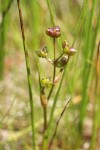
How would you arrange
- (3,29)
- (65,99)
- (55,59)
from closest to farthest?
(55,59) < (3,29) < (65,99)

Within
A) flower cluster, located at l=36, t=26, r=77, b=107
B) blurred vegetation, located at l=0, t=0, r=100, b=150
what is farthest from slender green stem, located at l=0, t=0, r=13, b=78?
flower cluster, located at l=36, t=26, r=77, b=107

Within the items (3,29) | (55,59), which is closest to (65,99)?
(3,29)

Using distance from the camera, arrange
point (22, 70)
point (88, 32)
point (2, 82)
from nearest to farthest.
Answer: point (88, 32) < point (2, 82) < point (22, 70)

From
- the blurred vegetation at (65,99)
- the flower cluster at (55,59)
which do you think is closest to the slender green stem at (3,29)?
the blurred vegetation at (65,99)

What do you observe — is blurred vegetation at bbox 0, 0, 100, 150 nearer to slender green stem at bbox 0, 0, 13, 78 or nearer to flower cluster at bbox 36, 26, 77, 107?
slender green stem at bbox 0, 0, 13, 78

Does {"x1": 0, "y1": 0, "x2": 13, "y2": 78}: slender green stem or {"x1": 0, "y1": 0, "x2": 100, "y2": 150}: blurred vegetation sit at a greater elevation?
{"x1": 0, "y1": 0, "x2": 13, "y2": 78}: slender green stem

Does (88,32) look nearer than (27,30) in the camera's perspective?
Yes

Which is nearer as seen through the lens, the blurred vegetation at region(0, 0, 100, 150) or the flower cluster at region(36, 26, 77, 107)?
the flower cluster at region(36, 26, 77, 107)

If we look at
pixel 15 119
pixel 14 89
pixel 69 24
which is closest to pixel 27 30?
pixel 69 24

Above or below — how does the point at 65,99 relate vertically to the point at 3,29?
below

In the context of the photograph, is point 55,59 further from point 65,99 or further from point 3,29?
point 65,99

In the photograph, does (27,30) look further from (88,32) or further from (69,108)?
(88,32)
